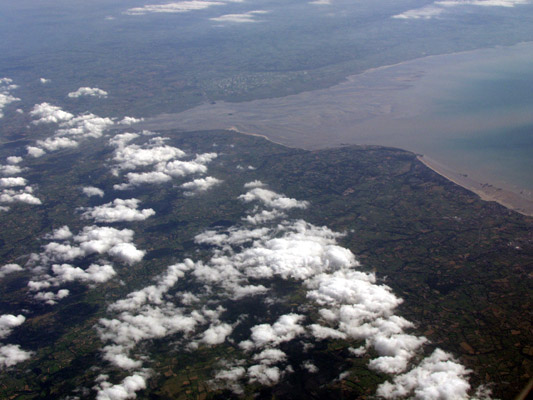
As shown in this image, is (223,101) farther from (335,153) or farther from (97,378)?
(97,378)

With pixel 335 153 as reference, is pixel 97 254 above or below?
below

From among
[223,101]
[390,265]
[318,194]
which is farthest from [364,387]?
[223,101]

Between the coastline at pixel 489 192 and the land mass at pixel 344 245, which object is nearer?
the land mass at pixel 344 245

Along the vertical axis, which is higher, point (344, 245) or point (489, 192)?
point (489, 192)

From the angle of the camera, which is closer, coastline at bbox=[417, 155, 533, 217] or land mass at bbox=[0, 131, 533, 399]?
land mass at bbox=[0, 131, 533, 399]

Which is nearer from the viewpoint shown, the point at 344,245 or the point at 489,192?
the point at 344,245

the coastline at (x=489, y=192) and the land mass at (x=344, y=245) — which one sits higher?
the coastline at (x=489, y=192)

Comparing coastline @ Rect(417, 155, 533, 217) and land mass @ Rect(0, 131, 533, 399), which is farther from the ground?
coastline @ Rect(417, 155, 533, 217)

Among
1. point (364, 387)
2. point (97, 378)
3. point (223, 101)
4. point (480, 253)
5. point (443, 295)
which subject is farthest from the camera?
point (223, 101)
